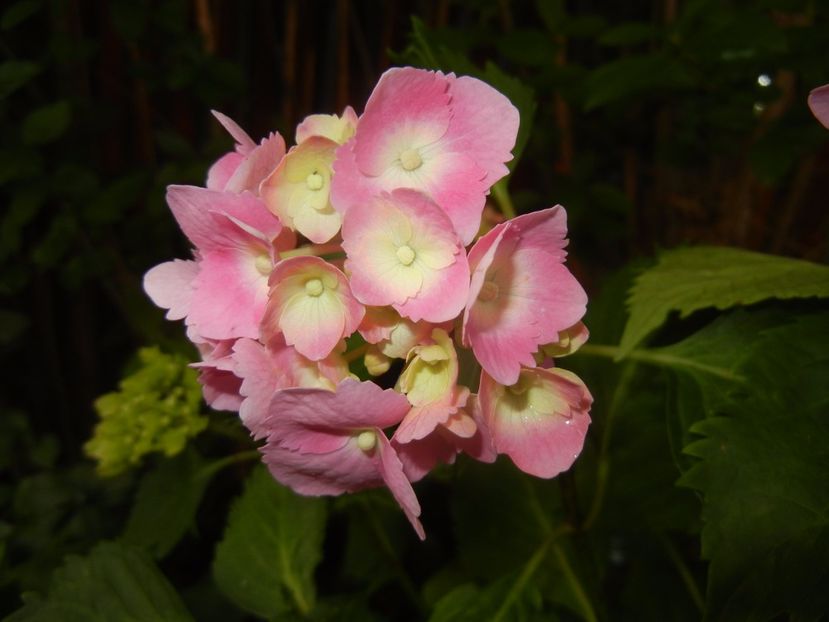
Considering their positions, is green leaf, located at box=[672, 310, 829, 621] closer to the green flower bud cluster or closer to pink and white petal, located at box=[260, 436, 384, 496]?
pink and white petal, located at box=[260, 436, 384, 496]

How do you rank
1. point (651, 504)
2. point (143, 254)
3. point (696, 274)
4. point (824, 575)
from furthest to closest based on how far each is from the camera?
point (143, 254) → point (651, 504) → point (696, 274) → point (824, 575)

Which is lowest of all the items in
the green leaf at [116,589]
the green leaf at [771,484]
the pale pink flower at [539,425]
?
the green leaf at [116,589]

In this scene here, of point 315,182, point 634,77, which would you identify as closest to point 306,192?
point 315,182

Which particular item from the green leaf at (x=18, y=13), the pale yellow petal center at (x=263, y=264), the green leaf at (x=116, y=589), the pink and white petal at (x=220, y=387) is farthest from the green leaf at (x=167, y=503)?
the green leaf at (x=18, y=13)

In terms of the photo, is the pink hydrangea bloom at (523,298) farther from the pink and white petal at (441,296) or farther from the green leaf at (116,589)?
the green leaf at (116,589)

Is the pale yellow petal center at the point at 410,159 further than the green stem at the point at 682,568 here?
No

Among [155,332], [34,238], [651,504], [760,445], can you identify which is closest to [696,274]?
[760,445]

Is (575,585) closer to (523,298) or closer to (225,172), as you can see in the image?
(523,298)

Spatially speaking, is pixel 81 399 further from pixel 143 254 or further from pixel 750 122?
pixel 750 122
